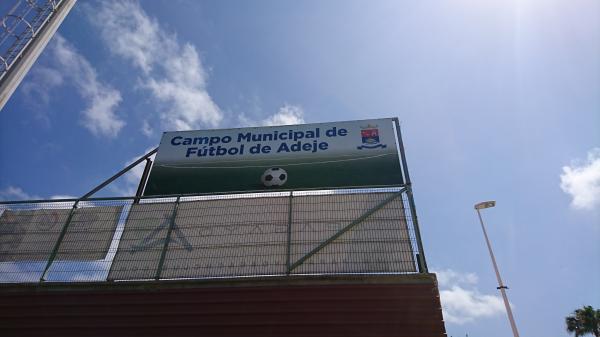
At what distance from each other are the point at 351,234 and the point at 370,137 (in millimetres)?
3358

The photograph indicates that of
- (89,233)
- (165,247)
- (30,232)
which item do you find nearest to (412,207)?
(165,247)

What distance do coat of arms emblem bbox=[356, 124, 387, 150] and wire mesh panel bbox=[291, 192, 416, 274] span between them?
74.1 inches

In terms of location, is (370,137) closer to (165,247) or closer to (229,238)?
(229,238)

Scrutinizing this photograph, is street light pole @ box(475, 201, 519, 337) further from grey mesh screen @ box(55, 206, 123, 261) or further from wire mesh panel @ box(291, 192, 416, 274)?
grey mesh screen @ box(55, 206, 123, 261)

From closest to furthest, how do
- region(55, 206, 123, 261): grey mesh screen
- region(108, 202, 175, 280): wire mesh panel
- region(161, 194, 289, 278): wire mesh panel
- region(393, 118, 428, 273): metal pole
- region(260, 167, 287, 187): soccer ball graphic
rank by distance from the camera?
1. region(393, 118, 428, 273): metal pole
2. region(161, 194, 289, 278): wire mesh panel
3. region(108, 202, 175, 280): wire mesh panel
4. region(55, 206, 123, 261): grey mesh screen
5. region(260, 167, 287, 187): soccer ball graphic

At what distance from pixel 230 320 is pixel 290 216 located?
2.50m

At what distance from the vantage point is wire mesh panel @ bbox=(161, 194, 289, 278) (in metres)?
6.86

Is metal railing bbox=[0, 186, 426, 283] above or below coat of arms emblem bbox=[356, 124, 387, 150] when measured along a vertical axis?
below

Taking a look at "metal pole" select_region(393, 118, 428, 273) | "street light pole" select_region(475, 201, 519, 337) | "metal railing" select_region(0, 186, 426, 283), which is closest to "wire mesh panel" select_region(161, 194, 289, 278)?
"metal railing" select_region(0, 186, 426, 283)

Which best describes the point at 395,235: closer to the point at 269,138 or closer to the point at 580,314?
the point at 269,138

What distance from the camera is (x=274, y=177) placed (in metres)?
9.07

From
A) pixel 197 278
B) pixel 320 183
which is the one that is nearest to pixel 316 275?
pixel 197 278

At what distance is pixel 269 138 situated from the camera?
985cm

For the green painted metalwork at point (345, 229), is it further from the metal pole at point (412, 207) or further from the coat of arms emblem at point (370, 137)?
the coat of arms emblem at point (370, 137)
